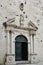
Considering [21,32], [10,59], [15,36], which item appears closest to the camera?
[10,59]

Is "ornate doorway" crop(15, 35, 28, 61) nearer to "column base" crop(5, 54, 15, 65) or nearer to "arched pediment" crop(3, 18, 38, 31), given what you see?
"column base" crop(5, 54, 15, 65)

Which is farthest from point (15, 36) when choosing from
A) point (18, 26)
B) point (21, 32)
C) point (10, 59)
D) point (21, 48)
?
point (10, 59)

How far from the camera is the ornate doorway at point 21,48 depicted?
40.1 feet

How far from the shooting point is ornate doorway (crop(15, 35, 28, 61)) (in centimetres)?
1223

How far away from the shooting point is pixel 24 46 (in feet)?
40.9

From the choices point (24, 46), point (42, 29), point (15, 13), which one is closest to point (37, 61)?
point (24, 46)

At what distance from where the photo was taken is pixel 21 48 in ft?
40.5

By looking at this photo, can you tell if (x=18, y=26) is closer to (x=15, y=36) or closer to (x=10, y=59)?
(x=15, y=36)

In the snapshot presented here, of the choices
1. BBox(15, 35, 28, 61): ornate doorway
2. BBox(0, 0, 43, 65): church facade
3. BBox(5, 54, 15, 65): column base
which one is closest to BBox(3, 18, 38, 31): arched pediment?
BBox(0, 0, 43, 65): church facade

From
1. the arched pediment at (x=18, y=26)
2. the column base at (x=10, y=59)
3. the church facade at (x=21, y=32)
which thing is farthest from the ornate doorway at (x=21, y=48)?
the arched pediment at (x=18, y=26)

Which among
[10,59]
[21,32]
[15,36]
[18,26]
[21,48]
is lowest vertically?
[10,59]

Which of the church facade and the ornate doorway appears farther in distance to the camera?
the ornate doorway

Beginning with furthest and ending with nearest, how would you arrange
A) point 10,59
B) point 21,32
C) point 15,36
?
point 21,32 → point 15,36 → point 10,59

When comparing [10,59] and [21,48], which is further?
[21,48]
